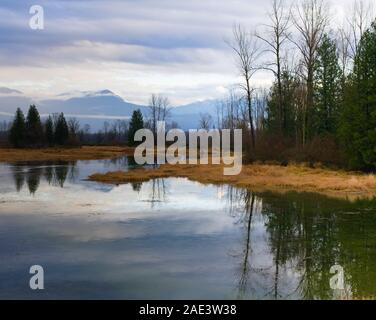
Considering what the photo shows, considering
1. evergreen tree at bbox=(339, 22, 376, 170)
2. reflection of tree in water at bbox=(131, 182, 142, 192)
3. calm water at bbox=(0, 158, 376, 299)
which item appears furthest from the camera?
evergreen tree at bbox=(339, 22, 376, 170)

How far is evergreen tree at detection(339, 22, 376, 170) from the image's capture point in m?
31.3

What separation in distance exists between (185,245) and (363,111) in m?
22.7

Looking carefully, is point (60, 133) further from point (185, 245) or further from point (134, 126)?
point (185, 245)

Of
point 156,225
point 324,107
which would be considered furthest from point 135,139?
point 156,225

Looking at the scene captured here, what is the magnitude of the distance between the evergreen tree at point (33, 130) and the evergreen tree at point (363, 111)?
58.3m

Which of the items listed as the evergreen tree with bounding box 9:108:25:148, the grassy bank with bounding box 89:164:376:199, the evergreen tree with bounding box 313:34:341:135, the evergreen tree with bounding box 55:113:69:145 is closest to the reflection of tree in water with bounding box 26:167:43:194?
the grassy bank with bounding box 89:164:376:199

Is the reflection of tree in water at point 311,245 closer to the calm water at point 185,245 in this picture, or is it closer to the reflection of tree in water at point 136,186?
the calm water at point 185,245

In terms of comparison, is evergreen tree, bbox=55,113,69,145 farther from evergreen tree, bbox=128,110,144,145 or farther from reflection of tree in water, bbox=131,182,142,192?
reflection of tree in water, bbox=131,182,142,192

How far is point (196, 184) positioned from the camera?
99.0ft

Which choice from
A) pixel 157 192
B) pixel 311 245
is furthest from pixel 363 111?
pixel 311 245

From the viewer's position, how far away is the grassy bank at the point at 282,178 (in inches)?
1004

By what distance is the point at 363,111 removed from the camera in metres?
32.5

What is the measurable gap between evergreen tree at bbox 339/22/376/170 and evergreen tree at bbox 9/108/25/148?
5883 cm

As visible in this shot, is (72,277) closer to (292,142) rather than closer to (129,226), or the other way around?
(129,226)
